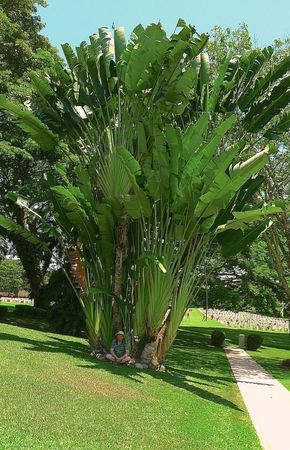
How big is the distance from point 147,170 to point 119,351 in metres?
4.22

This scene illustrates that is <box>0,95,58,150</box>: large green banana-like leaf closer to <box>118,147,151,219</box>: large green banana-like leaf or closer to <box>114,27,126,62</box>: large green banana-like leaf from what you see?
<box>114,27,126,62</box>: large green banana-like leaf

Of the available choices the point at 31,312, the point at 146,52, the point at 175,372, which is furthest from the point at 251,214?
the point at 31,312

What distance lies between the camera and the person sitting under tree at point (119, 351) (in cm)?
1132

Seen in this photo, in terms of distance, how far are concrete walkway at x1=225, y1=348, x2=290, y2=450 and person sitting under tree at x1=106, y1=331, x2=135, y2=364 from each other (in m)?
2.70

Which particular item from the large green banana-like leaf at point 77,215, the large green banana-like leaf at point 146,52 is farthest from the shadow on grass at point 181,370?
the large green banana-like leaf at point 146,52

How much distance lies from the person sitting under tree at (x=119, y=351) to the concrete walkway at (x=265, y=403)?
2.70 m

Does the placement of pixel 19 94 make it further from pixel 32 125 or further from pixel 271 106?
pixel 271 106

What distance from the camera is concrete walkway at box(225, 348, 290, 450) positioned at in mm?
7152

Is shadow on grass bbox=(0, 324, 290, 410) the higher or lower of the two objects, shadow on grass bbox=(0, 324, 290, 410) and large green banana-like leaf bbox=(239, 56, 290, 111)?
the lower

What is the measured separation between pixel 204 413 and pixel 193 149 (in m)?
5.36

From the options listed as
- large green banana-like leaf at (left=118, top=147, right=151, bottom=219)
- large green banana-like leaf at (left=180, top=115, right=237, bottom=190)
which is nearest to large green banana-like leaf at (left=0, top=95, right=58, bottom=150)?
large green banana-like leaf at (left=118, top=147, right=151, bottom=219)

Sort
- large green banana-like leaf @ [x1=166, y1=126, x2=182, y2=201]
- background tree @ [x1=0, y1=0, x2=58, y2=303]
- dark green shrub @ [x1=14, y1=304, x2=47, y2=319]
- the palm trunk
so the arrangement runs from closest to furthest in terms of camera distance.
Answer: large green banana-like leaf @ [x1=166, y1=126, x2=182, y2=201]
the palm trunk
background tree @ [x1=0, y1=0, x2=58, y2=303]
dark green shrub @ [x1=14, y1=304, x2=47, y2=319]

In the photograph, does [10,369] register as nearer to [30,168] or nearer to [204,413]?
[204,413]

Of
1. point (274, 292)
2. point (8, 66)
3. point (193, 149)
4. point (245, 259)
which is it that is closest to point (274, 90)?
point (193, 149)
